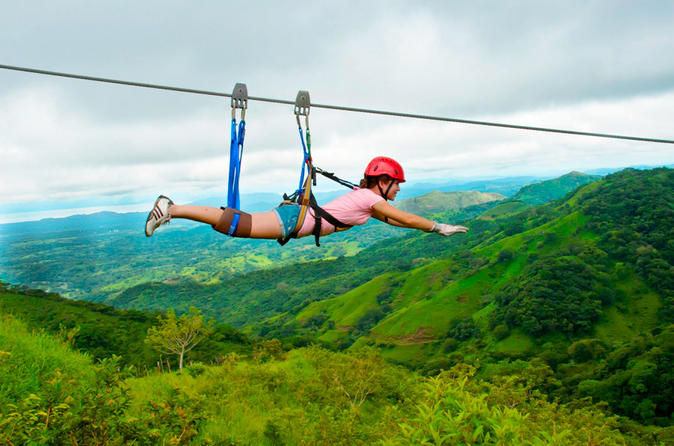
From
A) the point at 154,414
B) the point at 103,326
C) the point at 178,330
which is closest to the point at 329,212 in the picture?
the point at 154,414

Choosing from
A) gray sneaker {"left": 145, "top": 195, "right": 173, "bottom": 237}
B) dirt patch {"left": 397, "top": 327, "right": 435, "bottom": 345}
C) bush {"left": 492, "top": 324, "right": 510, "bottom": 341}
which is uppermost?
→ gray sneaker {"left": 145, "top": 195, "right": 173, "bottom": 237}

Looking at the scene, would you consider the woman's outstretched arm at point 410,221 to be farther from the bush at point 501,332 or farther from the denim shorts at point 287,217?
the bush at point 501,332

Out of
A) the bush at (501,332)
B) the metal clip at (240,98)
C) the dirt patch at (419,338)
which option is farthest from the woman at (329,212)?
the dirt patch at (419,338)

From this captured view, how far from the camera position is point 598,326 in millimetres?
90875

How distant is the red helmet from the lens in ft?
15.2

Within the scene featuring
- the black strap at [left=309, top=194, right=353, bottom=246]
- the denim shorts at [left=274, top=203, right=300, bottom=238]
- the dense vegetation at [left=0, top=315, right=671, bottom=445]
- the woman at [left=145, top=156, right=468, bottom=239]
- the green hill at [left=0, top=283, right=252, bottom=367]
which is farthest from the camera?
the green hill at [left=0, top=283, right=252, bottom=367]

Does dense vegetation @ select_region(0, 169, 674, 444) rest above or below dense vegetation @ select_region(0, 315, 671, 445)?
below

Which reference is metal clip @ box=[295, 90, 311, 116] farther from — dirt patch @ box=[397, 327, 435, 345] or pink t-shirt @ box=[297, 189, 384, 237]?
dirt patch @ box=[397, 327, 435, 345]

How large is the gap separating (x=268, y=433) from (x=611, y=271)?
11554 centimetres

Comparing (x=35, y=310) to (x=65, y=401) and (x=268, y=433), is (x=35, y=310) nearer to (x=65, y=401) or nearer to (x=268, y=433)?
(x=268, y=433)

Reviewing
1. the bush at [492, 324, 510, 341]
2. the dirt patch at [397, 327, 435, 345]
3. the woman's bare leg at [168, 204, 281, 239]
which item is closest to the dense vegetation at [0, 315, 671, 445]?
the woman's bare leg at [168, 204, 281, 239]

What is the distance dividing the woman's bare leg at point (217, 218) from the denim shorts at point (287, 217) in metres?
0.05

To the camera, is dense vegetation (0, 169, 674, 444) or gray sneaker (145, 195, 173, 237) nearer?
gray sneaker (145, 195, 173, 237)

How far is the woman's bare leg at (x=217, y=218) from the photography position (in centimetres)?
389
